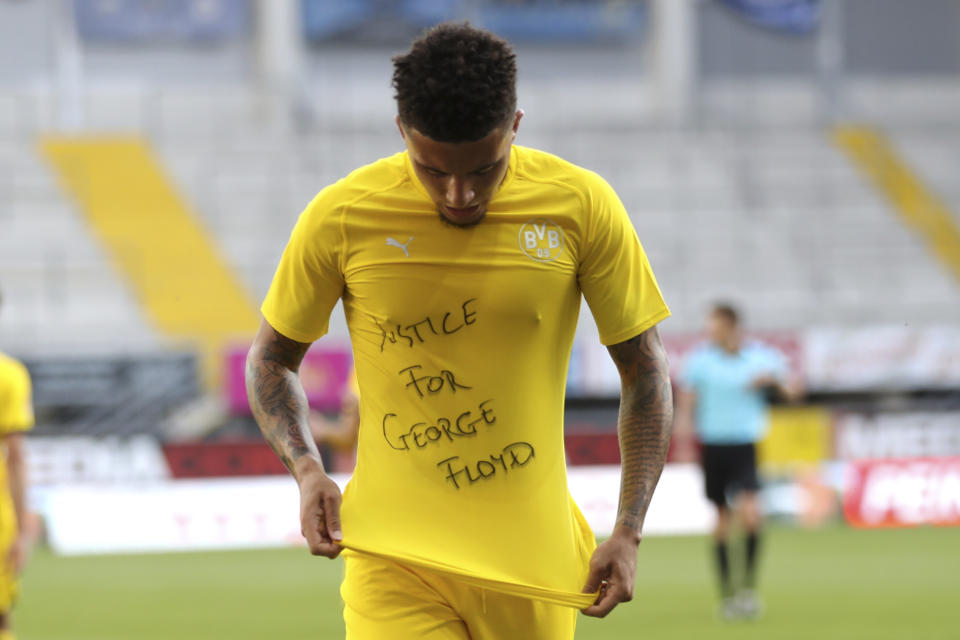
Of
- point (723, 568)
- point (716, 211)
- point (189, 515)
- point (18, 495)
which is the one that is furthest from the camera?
point (716, 211)

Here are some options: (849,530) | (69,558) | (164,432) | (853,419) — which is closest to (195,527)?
(69,558)

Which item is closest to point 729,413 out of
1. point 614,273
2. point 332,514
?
point 614,273

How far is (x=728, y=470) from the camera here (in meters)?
11.9

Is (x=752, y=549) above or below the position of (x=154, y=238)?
above

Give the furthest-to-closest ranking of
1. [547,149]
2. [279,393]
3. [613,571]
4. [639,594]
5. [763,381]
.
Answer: [547,149] < [639,594] < [763,381] < [279,393] < [613,571]

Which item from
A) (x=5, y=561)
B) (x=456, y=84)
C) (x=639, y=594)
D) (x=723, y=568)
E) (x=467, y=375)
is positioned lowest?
(x=639, y=594)

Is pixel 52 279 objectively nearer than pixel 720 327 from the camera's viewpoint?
No

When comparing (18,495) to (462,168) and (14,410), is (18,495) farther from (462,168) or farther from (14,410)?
(462,168)

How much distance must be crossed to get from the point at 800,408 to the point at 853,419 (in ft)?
2.88

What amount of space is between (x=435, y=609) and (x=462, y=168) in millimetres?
994

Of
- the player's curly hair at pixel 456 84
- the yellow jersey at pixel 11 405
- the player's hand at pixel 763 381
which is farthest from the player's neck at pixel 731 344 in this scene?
the player's curly hair at pixel 456 84

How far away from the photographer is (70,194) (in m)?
26.2

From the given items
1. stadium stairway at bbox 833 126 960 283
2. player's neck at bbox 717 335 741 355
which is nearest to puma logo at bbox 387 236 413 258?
player's neck at bbox 717 335 741 355

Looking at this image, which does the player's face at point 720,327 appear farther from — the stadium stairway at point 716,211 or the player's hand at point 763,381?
the stadium stairway at point 716,211
